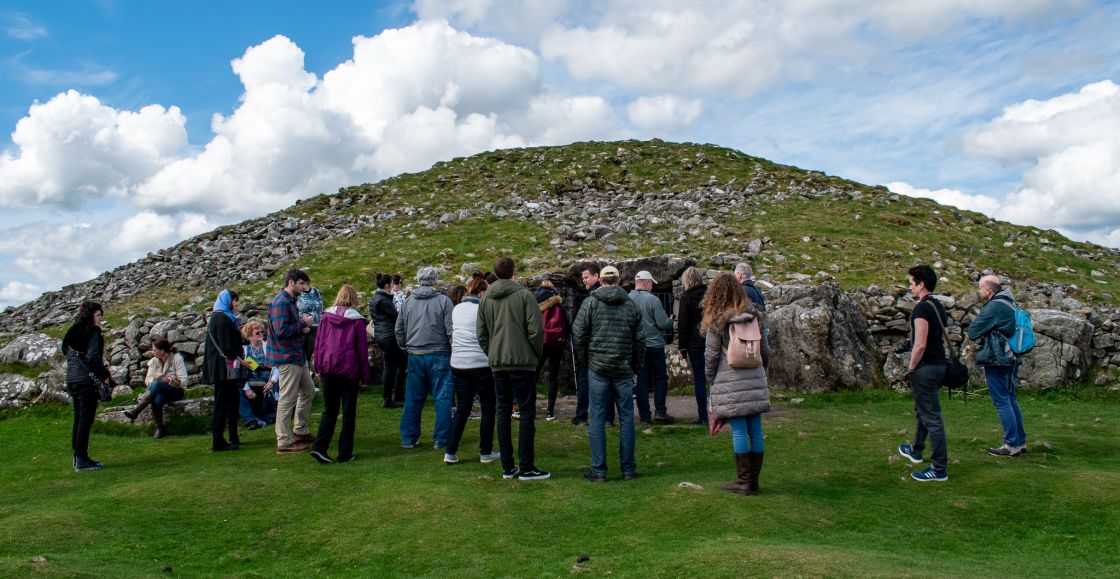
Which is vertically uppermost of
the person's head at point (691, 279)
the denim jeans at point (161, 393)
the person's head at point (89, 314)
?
the person's head at point (691, 279)

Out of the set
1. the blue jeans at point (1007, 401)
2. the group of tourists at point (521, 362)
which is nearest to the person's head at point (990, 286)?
the group of tourists at point (521, 362)

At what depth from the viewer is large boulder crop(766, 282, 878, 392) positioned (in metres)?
16.6

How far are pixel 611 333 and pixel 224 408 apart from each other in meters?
6.70

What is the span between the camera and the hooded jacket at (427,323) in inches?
445

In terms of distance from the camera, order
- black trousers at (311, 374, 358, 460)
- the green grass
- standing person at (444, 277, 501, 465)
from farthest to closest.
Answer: black trousers at (311, 374, 358, 460) < standing person at (444, 277, 501, 465) < the green grass

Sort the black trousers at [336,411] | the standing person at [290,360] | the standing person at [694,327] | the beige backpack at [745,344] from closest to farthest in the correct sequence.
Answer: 1. the beige backpack at [745,344]
2. the black trousers at [336,411]
3. the standing person at [290,360]
4. the standing person at [694,327]

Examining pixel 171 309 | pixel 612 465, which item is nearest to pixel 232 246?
pixel 171 309

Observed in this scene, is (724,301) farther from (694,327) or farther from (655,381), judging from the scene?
(655,381)

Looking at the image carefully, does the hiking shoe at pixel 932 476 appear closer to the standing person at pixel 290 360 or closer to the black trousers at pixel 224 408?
the standing person at pixel 290 360

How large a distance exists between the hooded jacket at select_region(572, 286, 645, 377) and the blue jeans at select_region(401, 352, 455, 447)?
8.65 ft

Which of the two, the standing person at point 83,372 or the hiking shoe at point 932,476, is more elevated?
the standing person at point 83,372

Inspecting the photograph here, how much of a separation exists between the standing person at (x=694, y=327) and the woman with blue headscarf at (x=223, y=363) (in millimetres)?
7357

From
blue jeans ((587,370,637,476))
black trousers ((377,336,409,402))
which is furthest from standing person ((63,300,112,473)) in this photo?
blue jeans ((587,370,637,476))

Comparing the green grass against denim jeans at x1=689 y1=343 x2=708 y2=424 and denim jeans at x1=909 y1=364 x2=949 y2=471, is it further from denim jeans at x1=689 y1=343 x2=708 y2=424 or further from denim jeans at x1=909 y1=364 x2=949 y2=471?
denim jeans at x1=689 y1=343 x2=708 y2=424
